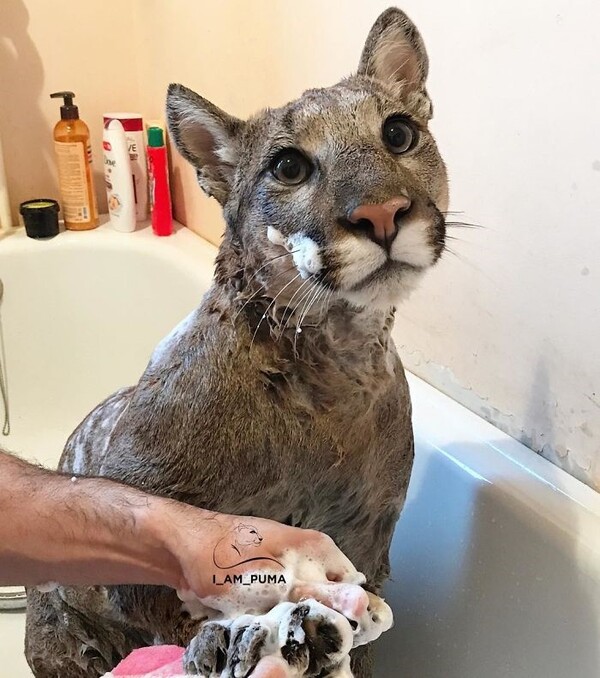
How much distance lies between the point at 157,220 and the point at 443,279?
906 millimetres

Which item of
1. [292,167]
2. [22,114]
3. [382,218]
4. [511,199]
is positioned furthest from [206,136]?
[22,114]

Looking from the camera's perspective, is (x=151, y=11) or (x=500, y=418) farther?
(x=151, y=11)

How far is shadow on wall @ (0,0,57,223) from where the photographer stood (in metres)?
1.77

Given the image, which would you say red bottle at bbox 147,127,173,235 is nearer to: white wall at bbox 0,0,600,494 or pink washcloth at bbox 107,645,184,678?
white wall at bbox 0,0,600,494

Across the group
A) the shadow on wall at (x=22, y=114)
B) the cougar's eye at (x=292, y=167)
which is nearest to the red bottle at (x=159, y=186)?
the shadow on wall at (x=22, y=114)

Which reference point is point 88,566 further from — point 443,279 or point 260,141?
point 443,279

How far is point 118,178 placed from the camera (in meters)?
1.81

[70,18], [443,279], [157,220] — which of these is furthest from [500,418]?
[70,18]

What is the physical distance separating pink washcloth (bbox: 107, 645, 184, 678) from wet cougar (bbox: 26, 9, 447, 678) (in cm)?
7

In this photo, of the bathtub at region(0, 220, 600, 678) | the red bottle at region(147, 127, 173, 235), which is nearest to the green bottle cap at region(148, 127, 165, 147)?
the red bottle at region(147, 127, 173, 235)

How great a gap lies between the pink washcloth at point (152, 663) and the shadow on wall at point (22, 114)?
4.81 feet

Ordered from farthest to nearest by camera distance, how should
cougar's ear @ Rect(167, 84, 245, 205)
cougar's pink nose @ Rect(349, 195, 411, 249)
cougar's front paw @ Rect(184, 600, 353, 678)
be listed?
cougar's ear @ Rect(167, 84, 245, 205), cougar's pink nose @ Rect(349, 195, 411, 249), cougar's front paw @ Rect(184, 600, 353, 678)

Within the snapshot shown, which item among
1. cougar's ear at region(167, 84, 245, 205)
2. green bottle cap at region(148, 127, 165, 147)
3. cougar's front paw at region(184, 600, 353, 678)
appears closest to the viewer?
cougar's front paw at region(184, 600, 353, 678)

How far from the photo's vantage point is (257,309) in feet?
2.67
